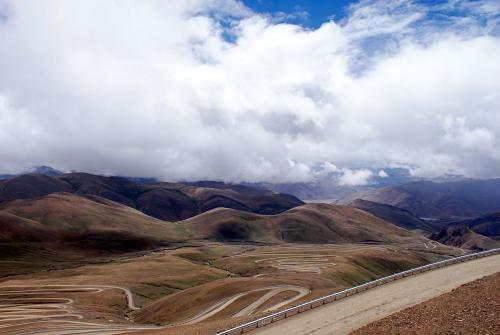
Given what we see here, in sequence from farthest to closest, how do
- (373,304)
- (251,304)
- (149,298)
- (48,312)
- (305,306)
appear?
(149,298) < (48,312) < (251,304) < (305,306) < (373,304)

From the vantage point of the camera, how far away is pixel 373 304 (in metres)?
42.1

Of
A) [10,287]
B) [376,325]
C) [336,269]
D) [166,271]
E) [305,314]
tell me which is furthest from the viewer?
[166,271]

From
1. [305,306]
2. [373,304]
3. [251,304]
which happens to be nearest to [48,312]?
[251,304]

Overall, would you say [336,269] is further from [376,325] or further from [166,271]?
[376,325]

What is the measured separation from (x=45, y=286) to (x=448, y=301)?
14085 cm

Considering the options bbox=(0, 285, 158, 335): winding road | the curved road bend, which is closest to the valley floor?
bbox=(0, 285, 158, 335): winding road

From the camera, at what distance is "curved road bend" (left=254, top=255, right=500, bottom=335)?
36.7 meters

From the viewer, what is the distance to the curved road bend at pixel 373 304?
36656 millimetres

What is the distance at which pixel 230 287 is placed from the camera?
103 meters

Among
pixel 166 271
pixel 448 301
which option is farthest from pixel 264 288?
pixel 166 271

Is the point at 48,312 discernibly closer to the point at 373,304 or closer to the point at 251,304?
the point at 251,304

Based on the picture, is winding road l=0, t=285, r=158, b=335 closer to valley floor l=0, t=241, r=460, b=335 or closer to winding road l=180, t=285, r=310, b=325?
valley floor l=0, t=241, r=460, b=335

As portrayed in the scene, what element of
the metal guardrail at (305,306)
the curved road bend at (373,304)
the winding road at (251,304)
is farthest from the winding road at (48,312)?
the curved road bend at (373,304)

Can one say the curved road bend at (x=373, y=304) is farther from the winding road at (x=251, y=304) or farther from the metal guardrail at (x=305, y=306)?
the winding road at (x=251, y=304)
